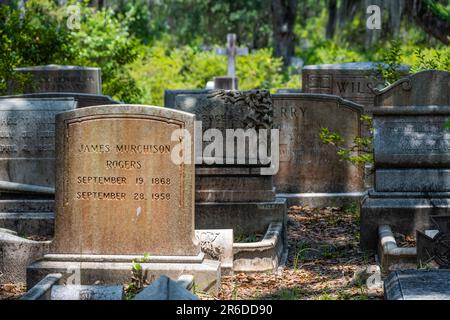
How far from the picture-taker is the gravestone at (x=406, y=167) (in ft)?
34.4

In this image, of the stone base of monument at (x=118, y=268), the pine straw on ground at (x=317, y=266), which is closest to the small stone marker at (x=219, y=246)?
the pine straw on ground at (x=317, y=266)

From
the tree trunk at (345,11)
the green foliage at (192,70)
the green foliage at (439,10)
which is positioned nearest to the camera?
the green foliage at (439,10)

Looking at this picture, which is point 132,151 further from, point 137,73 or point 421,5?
point 137,73

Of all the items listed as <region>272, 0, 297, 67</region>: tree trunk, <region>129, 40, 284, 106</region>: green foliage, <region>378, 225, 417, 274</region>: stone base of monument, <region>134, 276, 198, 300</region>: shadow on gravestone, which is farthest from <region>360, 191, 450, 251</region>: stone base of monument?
<region>272, 0, 297, 67</region>: tree trunk

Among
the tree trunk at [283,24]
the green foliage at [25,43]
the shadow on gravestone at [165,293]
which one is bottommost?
the shadow on gravestone at [165,293]

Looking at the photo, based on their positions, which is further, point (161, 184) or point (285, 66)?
point (285, 66)

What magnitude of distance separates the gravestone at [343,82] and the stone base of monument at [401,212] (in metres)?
5.86

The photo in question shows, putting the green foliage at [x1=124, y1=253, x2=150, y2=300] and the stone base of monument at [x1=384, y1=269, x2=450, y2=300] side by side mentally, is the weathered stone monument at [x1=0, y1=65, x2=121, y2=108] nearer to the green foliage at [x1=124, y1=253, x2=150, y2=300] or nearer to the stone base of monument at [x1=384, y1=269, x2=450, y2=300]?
the green foliage at [x1=124, y1=253, x2=150, y2=300]

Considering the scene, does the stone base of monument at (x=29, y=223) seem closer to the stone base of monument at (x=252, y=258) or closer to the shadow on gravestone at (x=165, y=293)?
the stone base of monument at (x=252, y=258)

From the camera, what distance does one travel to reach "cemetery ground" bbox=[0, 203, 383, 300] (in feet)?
27.3

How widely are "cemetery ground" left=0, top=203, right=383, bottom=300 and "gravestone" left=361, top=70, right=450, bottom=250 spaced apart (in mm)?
494
